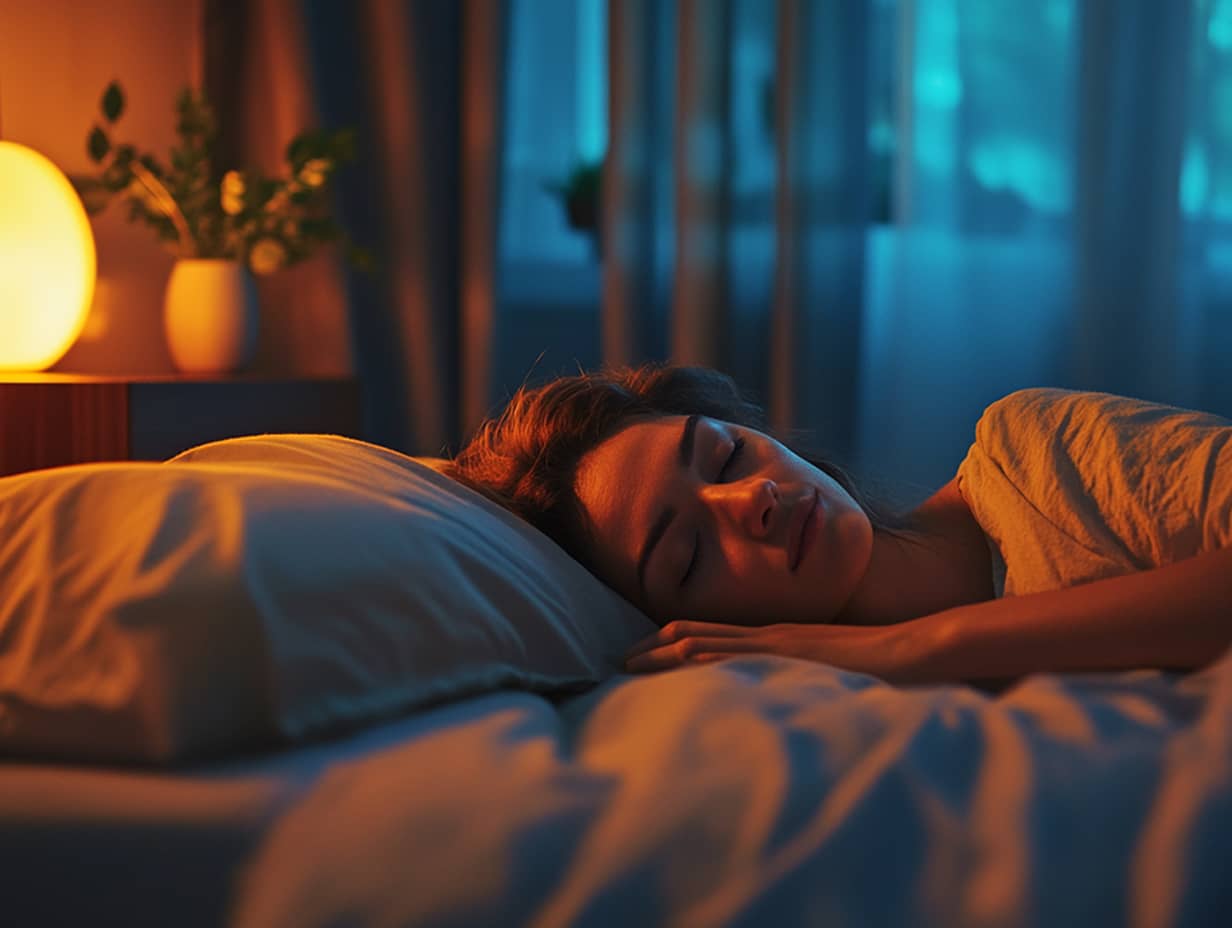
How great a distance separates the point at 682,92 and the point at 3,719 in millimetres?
2224

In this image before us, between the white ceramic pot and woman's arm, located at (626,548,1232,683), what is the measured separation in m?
1.84

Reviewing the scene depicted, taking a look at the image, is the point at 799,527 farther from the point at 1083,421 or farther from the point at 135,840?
the point at 135,840

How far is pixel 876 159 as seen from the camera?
263 cm

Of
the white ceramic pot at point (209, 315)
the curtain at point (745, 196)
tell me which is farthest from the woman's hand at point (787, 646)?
the white ceramic pot at point (209, 315)

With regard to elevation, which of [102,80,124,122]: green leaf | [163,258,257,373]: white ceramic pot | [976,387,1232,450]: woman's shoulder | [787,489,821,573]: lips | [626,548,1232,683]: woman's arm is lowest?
[626,548,1232,683]: woman's arm

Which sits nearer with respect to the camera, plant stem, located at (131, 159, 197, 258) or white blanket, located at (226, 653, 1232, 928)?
white blanket, located at (226, 653, 1232, 928)

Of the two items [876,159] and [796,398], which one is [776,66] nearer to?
[876,159]

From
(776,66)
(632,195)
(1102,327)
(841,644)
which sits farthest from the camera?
(632,195)

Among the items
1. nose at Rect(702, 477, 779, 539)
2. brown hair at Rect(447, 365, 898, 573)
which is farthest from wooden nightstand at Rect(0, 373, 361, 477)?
nose at Rect(702, 477, 779, 539)

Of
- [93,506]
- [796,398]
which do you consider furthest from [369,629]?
[796,398]

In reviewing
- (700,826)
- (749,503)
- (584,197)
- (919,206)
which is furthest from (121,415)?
(700,826)

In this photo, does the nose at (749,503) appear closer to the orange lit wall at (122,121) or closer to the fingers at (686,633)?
the fingers at (686,633)

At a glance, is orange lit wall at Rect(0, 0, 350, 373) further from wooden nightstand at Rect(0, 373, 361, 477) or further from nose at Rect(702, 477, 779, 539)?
nose at Rect(702, 477, 779, 539)

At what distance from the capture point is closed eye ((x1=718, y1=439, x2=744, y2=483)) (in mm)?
1154
